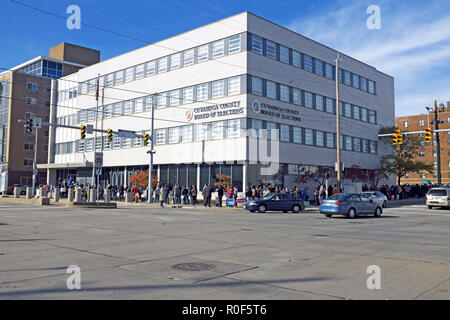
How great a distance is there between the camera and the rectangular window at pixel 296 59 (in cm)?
4269

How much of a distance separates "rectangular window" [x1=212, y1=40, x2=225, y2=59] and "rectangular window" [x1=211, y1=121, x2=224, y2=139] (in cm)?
673

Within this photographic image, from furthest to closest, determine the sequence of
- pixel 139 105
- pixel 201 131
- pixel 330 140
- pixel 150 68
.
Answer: pixel 139 105
pixel 150 68
pixel 330 140
pixel 201 131

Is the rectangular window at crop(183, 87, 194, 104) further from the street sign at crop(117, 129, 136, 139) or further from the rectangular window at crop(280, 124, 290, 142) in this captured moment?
the street sign at crop(117, 129, 136, 139)

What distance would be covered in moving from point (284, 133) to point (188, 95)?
35.5ft

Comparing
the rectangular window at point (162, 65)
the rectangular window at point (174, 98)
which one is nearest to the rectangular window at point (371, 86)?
the rectangular window at point (174, 98)

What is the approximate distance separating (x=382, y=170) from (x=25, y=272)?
156 feet

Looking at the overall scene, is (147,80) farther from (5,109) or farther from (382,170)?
(5,109)

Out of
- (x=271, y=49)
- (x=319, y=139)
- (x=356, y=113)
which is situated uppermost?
(x=271, y=49)

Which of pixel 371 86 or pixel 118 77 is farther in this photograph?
pixel 371 86

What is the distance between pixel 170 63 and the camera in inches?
1780

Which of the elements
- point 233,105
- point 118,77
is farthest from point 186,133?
point 118,77

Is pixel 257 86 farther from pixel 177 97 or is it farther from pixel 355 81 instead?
pixel 355 81

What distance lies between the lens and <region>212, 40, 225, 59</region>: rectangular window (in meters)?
40.0
